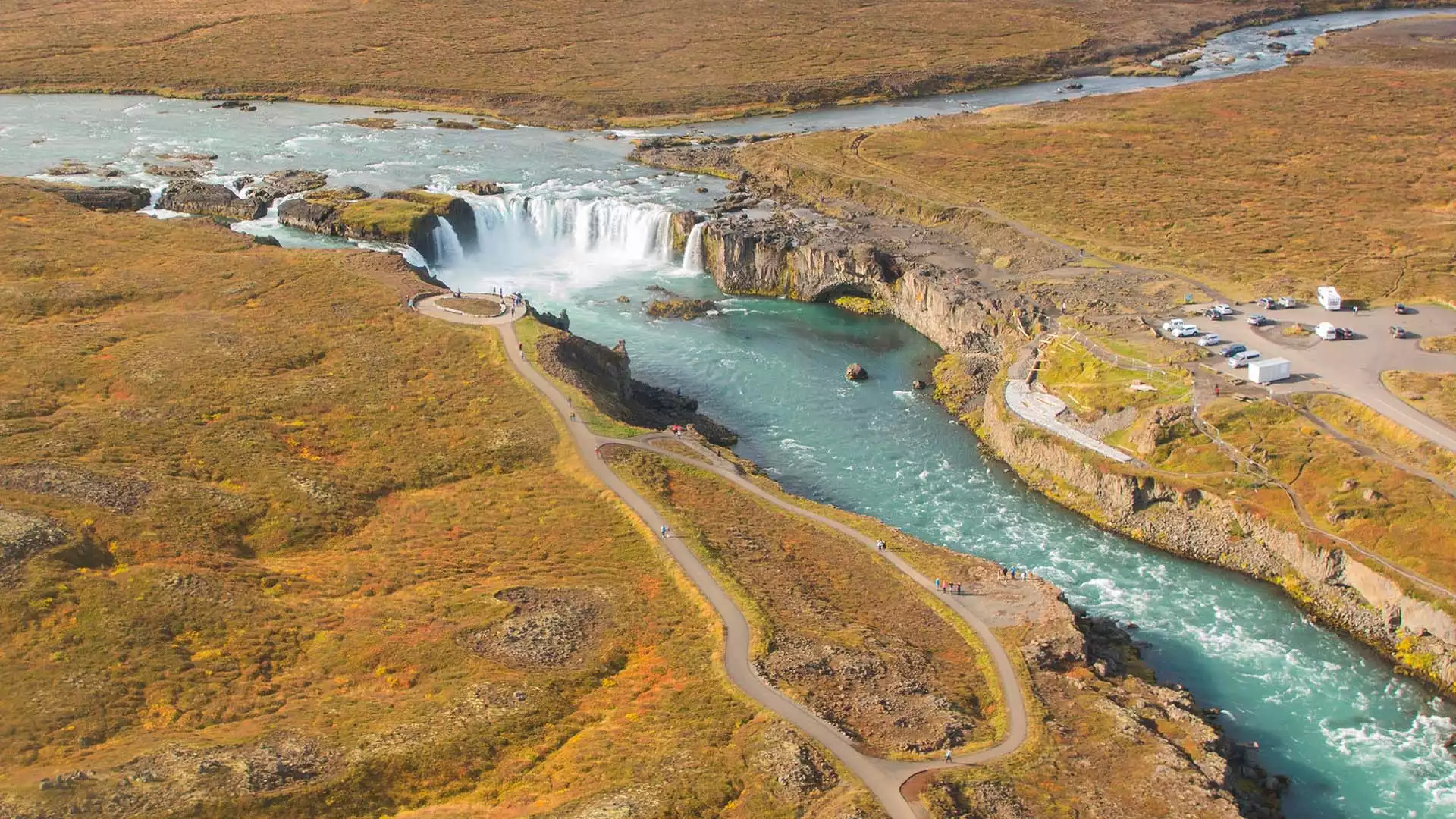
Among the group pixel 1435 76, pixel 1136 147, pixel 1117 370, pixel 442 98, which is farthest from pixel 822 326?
pixel 1435 76

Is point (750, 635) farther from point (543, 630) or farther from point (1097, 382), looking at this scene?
point (1097, 382)

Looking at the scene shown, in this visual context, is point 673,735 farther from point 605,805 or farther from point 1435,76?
point 1435,76

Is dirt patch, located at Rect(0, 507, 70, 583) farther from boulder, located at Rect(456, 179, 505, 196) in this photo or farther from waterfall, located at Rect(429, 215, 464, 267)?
boulder, located at Rect(456, 179, 505, 196)

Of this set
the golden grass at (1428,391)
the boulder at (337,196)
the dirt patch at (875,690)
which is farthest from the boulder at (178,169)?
the golden grass at (1428,391)

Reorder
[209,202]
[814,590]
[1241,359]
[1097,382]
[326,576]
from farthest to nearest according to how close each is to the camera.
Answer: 1. [209,202]
2. [1097,382]
3. [1241,359]
4. [814,590]
5. [326,576]

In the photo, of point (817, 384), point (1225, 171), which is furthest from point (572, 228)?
point (1225, 171)

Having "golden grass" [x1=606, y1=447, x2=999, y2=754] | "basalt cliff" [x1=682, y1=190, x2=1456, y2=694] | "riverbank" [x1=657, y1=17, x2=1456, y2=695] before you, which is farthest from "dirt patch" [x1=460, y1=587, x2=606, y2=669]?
"riverbank" [x1=657, y1=17, x2=1456, y2=695]
